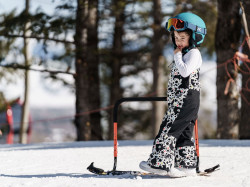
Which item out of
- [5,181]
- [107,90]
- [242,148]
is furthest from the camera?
[107,90]

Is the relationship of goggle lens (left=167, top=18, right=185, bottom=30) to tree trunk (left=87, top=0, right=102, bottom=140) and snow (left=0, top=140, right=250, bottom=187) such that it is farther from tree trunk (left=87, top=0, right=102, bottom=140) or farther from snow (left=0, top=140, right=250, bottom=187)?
tree trunk (left=87, top=0, right=102, bottom=140)

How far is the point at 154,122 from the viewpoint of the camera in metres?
12.2

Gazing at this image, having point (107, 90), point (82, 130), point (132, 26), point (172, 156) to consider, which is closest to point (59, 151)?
point (172, 156)

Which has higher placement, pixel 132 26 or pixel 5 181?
pixel 132 26

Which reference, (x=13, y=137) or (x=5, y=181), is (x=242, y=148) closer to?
(x=5, y=181)

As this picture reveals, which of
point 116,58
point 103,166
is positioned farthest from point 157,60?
point 103,166

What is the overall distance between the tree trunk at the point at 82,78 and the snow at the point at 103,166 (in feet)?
8.49

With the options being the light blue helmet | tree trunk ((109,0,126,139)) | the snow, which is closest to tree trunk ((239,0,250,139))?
the snow

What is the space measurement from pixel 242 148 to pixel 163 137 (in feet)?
8.69

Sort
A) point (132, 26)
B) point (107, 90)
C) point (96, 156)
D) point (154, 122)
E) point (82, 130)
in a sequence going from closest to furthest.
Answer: point (96, 156), point (82, 130), point (154, 122), point (132, 26), point (107, 90)

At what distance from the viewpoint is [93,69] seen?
32.1 ft

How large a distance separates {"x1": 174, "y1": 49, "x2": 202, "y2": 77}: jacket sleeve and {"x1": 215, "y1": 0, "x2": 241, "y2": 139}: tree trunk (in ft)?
15.8

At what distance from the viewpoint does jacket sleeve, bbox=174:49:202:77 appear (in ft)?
12.2

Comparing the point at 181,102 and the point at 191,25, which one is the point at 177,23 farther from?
the point at 181,102
